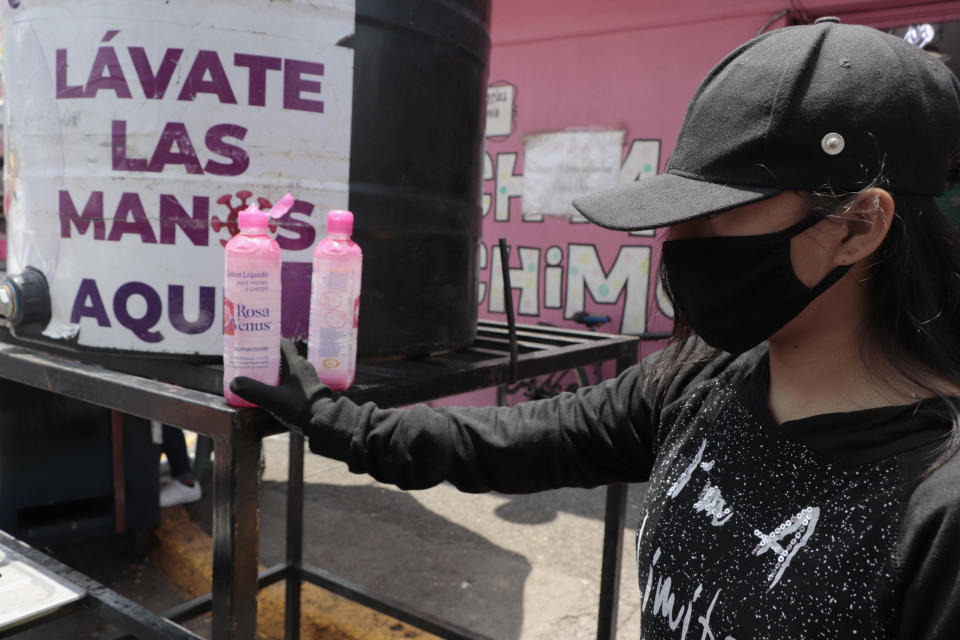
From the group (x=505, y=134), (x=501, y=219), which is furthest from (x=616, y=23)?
A: (x=501, y=219)

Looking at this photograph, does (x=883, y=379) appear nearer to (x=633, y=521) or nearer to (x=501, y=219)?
(x=633, y=521)

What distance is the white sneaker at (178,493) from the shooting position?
397 cm

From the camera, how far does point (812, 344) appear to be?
1107 millimetres

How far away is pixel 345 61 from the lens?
1.54 m

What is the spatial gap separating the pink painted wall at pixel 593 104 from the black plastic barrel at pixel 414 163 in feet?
9.69

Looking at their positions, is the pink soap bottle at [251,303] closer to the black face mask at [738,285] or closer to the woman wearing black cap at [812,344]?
the woman wearing black cap at [812,344]

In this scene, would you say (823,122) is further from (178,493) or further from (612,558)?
(178,493)

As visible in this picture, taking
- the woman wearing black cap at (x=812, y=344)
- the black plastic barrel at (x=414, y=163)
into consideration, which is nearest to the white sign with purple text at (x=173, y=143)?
the black plastic barrel at (x=414, y=163)

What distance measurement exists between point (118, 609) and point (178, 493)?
278 cm

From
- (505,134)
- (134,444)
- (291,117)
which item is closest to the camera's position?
(291,117)

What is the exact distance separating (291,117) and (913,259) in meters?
1.13

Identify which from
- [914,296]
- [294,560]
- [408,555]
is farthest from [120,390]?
[408,555]

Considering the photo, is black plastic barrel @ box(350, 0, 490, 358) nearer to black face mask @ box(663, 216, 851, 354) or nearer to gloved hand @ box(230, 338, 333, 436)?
gloved hand @ box(230, 338, 333, 436)

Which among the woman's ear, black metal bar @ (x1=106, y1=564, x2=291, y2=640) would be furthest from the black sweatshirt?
black metal bar @ (x1=106, y1=564, x2=291, y2=640)
